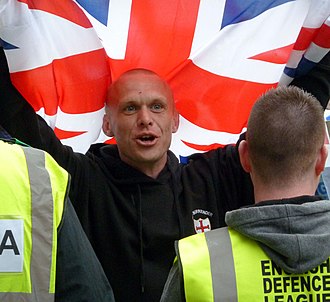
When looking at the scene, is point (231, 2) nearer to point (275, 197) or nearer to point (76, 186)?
point (76, 186)

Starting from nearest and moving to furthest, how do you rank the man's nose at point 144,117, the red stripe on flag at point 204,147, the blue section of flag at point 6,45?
1. the blue section of flag at point 6,45
2. the man's nose at point 144,117
3. the red stripe on flag at point 204,147

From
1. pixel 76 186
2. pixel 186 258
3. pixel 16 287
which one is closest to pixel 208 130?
pixel 76 186

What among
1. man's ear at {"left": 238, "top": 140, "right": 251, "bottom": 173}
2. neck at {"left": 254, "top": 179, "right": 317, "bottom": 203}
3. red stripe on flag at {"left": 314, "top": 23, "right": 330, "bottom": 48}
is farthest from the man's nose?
neck at {"left": 254, "top": 179, "right": 317, "bottom": 203}

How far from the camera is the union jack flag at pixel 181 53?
3.21 m

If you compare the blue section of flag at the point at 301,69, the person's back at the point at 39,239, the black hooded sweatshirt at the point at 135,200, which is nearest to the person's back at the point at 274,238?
the person's back at the point at 39,239

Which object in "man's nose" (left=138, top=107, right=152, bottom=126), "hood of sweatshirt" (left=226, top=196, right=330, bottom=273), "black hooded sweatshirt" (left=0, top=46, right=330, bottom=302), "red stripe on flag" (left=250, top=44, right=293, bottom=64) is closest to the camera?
"hood of sweatshirt" (left=226, top=196, right=330, bottom=273)

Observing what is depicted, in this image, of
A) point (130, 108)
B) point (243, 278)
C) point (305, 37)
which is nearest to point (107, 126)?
point (130, 108)

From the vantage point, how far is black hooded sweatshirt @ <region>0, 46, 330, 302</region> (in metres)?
2.87

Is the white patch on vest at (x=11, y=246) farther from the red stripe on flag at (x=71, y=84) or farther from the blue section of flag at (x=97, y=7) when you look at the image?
the blue section of flag at (x=97, y=7)

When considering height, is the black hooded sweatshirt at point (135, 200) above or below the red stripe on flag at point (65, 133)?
below

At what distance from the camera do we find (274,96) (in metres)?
2.22

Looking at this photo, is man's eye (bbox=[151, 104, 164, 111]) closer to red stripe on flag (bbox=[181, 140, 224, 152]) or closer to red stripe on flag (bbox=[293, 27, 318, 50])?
red stripe on flag (bbox=[181, 140, 224, 152])

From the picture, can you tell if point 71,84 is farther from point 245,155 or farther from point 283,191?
point 283,191

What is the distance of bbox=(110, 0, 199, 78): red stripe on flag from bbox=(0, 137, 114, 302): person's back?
1382mm
